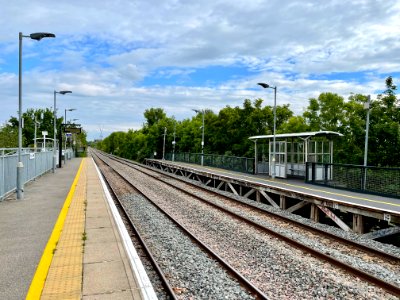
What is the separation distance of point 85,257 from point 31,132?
90.0 m

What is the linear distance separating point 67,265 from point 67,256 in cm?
54

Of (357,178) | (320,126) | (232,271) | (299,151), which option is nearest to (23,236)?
(232,271)

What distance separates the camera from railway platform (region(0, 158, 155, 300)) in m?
Result: 5.33

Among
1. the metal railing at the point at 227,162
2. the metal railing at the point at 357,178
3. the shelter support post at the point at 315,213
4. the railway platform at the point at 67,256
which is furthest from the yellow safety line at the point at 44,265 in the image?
the metal railing at the point at 227,162

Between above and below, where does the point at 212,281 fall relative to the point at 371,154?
below

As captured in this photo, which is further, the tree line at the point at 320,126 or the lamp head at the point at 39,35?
the tree line at the point at 320,126

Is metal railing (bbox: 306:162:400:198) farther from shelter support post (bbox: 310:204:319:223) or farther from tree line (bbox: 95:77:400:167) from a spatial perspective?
tree line (bbox: 95:77:400:167)

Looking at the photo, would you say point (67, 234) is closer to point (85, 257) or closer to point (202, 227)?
point (85, 257)

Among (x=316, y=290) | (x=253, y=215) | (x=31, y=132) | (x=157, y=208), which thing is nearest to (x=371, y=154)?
(x=253, y=215)

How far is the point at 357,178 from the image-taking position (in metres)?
16.7

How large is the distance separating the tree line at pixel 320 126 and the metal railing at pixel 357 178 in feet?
24.4

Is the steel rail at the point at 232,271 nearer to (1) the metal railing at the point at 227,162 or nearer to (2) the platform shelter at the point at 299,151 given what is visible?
(2) the platform shelter at the point at 299,151

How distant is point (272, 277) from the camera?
725 centimetres

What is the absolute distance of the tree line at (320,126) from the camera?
25.2 m
